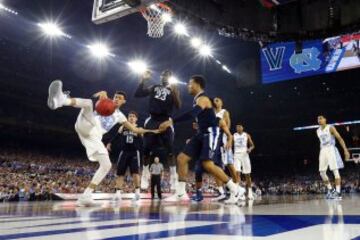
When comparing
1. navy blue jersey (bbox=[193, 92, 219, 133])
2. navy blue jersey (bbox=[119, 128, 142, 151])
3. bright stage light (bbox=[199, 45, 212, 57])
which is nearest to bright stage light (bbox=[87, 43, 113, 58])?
bright stage light (bbox=[199, 45, 212, 57])

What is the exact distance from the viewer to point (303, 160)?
2891cm

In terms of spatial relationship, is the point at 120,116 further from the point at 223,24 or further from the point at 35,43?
the point at 35,43

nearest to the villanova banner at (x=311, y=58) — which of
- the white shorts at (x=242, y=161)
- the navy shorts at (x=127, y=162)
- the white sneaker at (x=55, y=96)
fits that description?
the white shorts at (x=242, y=161)

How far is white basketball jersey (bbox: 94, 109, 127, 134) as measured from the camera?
18.8 feet

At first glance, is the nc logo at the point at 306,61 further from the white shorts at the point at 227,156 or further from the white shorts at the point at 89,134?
the white shorts at the point at 89,134

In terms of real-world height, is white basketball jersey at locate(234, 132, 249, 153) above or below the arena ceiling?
below

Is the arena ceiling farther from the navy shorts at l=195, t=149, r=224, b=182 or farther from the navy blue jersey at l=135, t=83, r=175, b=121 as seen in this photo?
the navy shorts at l=195, t=149, r=224, b=182

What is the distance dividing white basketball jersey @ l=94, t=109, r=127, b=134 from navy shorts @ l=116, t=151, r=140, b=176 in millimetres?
1682

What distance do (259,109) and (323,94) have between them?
511cm

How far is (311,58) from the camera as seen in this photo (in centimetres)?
1819

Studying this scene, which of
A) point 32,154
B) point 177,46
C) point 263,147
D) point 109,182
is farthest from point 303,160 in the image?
→ point 32,154

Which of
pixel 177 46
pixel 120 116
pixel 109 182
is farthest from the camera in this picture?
pixel 177 46

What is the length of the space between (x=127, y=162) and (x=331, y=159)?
16.0 ft

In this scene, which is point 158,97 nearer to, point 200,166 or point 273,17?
point 200,166
